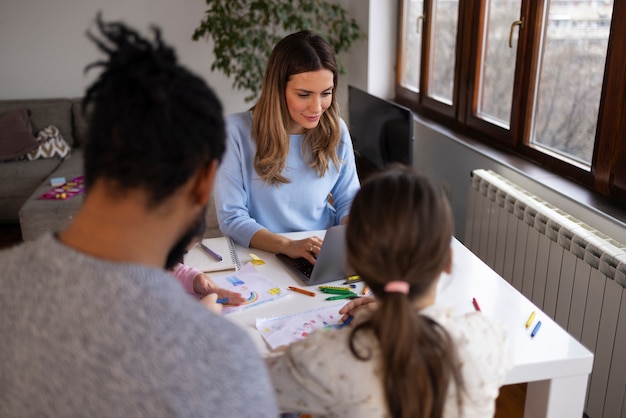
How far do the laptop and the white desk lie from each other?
0.03 meters

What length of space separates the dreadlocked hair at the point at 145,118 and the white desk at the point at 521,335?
0.66 m

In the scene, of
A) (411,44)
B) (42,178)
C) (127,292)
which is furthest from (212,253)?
(42,178)

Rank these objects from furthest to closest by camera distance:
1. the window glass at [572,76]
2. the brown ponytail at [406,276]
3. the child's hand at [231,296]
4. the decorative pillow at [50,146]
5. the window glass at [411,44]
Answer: the decorative pillow at [50,146] → the window glass at [411,44] → the window glass at [572,76] → the child's hand at [231,296] → the brown ponytail at [406,276]

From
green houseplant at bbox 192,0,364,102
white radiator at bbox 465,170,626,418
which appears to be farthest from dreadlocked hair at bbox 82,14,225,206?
green houseplant at bbox 192,0,364,102

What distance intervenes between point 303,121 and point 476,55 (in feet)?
5.16

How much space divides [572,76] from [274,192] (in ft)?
4.34

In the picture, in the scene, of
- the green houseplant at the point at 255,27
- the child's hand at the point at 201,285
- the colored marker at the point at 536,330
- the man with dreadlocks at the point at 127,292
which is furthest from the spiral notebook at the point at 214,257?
the green houseplant at the point at 255,27

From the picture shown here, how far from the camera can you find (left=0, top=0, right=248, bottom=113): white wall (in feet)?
15.2

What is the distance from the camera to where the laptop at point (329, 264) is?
Answer: 4.95ft

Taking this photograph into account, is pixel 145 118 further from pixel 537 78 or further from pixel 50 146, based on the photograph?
pixel 50 146

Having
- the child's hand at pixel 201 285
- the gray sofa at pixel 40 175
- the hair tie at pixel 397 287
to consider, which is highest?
the hair tie at pixel 397 287

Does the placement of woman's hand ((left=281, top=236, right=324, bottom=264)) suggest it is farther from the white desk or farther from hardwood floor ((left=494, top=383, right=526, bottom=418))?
hardwood floor ((left=494, top=383, right=526, bottom=418))

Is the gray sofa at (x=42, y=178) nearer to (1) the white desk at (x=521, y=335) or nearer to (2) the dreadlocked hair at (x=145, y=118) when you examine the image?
(1) the white desk at (x=521, y=335)

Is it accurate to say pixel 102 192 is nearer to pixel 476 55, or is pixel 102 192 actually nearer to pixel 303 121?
pixel 303 121
